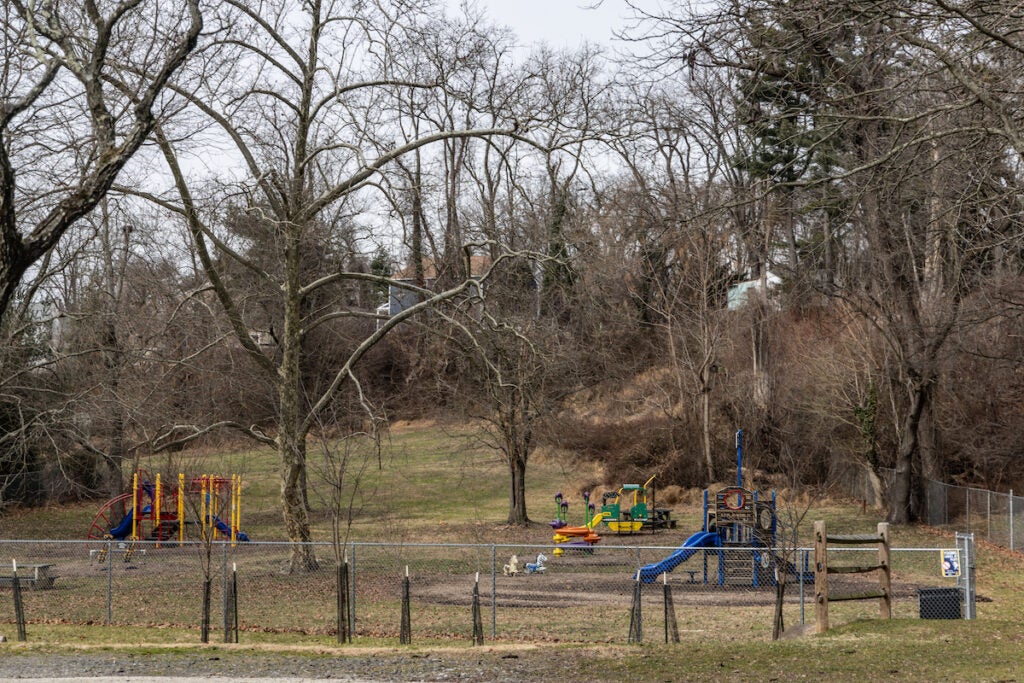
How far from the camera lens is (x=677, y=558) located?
22.6 m

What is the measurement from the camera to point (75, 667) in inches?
455

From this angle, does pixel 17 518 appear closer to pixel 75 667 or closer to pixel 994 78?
pixel 75 667

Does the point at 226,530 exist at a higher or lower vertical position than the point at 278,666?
lower

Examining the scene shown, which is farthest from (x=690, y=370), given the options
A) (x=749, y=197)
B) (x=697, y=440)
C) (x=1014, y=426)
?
(x=749, y=197)

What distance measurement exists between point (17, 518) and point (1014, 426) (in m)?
32.4

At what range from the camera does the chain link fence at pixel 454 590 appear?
16844mm

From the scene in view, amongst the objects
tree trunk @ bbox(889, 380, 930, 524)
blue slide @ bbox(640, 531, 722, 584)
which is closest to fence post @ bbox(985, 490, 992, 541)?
tree trunk @ bbox(889, 380, 930, 524)

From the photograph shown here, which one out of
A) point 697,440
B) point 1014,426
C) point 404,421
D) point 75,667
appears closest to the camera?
point 75,667

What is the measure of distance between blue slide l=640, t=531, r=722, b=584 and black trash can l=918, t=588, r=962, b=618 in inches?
268

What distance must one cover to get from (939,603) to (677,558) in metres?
8.14

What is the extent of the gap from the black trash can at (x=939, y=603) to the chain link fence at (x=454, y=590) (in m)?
1.13

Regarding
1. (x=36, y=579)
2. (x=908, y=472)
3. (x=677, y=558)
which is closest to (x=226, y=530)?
(x=36, y=579)

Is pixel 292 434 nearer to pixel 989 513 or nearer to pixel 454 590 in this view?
pixel 454 590

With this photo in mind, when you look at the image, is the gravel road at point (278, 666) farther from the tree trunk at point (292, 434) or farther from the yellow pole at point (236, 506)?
the yellow pole at point (236, 506)
